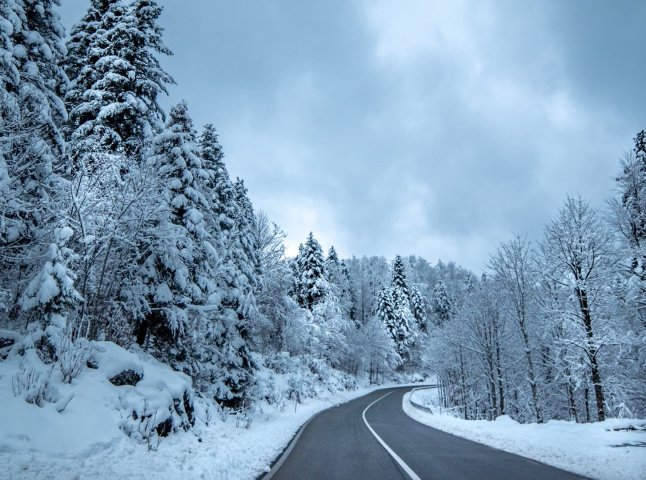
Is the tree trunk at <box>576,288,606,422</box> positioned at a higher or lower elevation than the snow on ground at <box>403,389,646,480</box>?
higher

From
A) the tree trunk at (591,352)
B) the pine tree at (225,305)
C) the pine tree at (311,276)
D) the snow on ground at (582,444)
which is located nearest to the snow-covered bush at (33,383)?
the pine tree at (225,305)

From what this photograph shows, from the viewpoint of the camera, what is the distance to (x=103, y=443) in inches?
284

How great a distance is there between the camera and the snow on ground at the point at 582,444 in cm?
769

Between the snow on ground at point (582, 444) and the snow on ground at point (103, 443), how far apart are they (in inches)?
264

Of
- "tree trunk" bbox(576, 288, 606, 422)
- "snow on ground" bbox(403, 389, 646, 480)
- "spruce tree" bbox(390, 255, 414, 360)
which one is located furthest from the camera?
"spruce tree" bbox(390, 255, 414, 360)

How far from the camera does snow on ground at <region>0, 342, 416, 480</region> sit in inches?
225

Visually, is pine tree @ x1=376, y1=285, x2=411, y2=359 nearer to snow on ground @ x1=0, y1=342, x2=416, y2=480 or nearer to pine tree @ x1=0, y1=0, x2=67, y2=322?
snow on ground @ x1=0, y1=342, x2=416, y2=480

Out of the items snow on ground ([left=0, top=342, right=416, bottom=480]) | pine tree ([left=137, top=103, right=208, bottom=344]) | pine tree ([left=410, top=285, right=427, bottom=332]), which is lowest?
snow on ground ([left=0, top=342, right=416, bottom=480])

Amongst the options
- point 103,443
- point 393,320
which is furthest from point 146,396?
point 393,320

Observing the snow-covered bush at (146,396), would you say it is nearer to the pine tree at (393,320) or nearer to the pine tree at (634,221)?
the pine tree at (634,221)

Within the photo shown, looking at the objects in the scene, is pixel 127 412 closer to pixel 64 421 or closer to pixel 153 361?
pixel 64 421

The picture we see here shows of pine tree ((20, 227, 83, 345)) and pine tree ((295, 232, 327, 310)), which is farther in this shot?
pine tree ((295, 232, 327, 310))

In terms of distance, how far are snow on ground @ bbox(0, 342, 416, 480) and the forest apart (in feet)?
1.71

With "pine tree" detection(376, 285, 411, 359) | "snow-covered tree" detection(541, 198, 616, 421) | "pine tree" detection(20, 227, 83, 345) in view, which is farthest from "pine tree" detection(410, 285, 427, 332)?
"pine tree" detection(20, 227, 83, 345)
